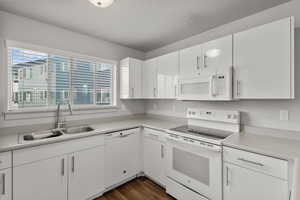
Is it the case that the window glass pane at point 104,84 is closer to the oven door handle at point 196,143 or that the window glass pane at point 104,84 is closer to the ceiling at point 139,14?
the ceiling at point 139,14

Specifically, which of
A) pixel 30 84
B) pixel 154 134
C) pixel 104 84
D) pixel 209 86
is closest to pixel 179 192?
pixel 154 134

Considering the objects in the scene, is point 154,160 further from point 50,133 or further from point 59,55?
point 59,55

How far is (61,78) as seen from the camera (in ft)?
7.33

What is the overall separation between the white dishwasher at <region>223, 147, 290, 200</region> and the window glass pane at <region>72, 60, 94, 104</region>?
7.53ft

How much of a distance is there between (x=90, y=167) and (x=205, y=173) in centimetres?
148

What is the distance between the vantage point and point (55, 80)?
217cm

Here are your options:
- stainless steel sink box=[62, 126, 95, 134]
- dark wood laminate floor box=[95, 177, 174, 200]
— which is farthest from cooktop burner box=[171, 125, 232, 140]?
stainless steel sink box=[62, 126, 95, 134]

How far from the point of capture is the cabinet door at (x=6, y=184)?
4.28 feet

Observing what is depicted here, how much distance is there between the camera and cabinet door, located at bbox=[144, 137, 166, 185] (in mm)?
2158

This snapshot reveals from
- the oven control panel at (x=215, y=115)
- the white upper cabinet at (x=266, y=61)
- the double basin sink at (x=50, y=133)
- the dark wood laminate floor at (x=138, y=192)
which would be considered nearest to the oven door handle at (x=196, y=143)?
the oven control panel at (x=215, y=115)

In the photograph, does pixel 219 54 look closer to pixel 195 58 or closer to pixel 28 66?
pixel 195 58

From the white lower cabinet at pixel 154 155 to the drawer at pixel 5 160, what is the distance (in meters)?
1.67

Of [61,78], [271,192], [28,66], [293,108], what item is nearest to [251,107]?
[293,108]

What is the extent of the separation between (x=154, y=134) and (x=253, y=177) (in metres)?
1.33
